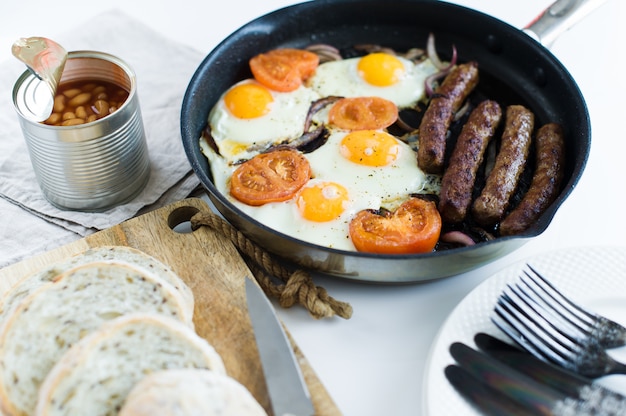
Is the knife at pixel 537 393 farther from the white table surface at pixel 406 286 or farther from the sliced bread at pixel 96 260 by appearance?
the sliced bread at pixel 96 260

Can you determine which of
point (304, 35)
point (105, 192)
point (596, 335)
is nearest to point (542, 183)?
point (596, 335)

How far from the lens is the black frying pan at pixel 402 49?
2.61m

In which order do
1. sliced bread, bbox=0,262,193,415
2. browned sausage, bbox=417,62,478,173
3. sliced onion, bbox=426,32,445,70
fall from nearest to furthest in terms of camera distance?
sliced bread, bbox=0,262,193,415, browned sausage, bbox=417,62,478,173, sliced onion, bbox=426,32,445,70

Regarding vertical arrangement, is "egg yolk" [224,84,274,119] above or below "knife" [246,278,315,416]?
above

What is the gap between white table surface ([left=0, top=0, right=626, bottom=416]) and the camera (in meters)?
2.54

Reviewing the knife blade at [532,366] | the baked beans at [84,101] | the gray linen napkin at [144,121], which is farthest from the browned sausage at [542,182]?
the baked beans at [84,101]

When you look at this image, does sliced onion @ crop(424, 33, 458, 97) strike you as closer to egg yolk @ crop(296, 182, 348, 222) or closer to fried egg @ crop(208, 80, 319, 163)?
fried egg @ crop(208, 80, 319, 163)

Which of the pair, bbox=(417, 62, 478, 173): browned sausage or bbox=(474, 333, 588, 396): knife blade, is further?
bbox=(417, 62, 478, 173): browned sausage

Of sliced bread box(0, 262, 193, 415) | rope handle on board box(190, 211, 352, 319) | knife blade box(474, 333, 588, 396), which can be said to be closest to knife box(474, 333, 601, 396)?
knife blade box(474, 333, 588, 396)

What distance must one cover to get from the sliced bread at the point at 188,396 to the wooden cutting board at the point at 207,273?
0.31m

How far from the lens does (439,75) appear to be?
3.68m

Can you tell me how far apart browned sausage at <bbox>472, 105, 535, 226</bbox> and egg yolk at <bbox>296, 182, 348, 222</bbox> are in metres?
0.58

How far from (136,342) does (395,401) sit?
3.13 feet

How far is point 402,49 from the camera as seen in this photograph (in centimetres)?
396
